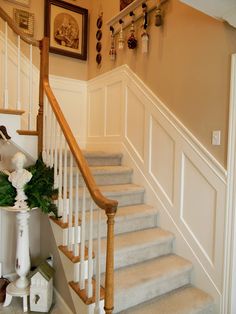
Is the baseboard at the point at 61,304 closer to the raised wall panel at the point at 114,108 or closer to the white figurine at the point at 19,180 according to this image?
the white figurine at the point at 19,180

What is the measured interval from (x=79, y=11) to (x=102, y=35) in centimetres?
63

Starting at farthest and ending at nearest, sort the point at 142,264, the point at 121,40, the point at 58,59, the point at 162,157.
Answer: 1. the point at 58,59
2. the point at 121,40
3. the point at 162,157
4. the point at 142,264

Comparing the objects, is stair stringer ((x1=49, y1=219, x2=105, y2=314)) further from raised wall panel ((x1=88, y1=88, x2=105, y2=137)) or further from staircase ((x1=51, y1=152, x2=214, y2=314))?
raised wall panel ((x1=88, y1=88, x2=105, y2=137))

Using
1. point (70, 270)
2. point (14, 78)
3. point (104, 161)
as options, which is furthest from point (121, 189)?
point (14, 78)

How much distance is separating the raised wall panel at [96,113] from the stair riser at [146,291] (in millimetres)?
2205

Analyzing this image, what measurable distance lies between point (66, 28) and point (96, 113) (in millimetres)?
1391

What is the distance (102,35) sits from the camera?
3.72 m

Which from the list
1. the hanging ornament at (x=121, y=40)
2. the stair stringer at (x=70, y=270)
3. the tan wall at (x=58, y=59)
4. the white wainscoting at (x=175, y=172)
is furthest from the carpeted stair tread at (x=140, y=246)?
the tan wall at (x=58, y=59)

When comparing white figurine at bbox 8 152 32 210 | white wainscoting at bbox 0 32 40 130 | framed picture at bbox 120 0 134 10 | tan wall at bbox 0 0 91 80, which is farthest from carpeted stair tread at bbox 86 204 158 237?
framed picture at bbox 120 0 134 10

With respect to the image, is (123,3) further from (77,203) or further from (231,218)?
(231,218)

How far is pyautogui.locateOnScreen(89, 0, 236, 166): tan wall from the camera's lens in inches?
79.9

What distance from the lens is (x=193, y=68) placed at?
2.29m

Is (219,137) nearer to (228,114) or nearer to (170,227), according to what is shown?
(228,114)

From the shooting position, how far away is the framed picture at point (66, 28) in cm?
365
